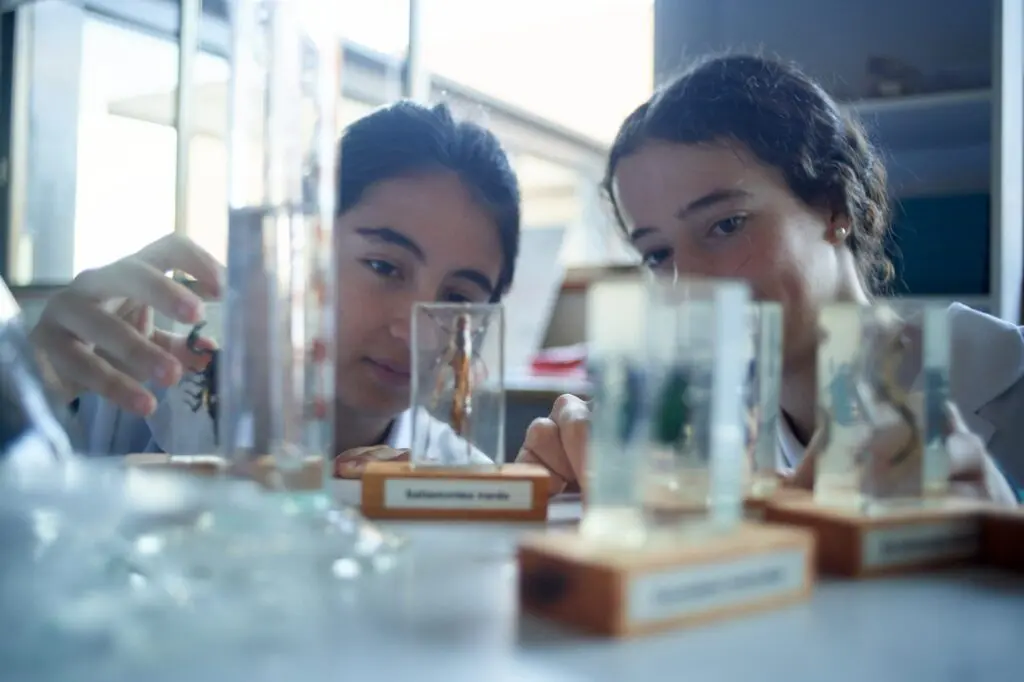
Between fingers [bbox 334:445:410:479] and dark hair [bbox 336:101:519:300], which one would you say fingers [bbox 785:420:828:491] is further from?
dark hair [bbox 336:101:519:300]

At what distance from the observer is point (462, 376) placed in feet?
2.32

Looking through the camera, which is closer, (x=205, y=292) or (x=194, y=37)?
(x=205, y=292)

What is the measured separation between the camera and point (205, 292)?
2.53ft

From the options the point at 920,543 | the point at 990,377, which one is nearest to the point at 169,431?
the point at 920,543

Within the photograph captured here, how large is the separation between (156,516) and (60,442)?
6.5 inches

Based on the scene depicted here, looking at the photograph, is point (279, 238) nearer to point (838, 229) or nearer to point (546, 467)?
point (546, 467)

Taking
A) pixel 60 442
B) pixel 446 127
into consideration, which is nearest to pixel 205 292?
pixel 60 442

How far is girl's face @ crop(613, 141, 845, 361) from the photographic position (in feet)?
3.40

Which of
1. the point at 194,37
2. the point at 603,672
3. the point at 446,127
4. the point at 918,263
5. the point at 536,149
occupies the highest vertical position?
the point at 194,37

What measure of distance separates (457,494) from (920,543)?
0.30m

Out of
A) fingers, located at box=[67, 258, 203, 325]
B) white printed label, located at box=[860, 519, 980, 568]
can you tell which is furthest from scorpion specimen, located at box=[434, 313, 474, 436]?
white printed label, located at box=[860, 519, 980, 568]

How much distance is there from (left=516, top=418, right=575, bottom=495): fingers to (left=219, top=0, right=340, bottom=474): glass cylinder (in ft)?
1.02

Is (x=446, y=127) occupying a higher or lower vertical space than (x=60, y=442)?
higher

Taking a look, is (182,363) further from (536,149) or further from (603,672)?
(536,149)
